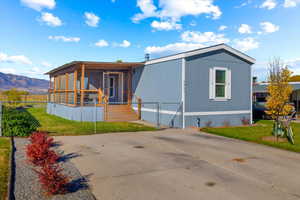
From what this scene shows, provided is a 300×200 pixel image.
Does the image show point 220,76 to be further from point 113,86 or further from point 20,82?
point 20,82

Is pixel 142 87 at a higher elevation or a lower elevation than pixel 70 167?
higher

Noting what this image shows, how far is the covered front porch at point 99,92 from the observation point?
1404 centimetres

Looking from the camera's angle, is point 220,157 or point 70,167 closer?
point 70,167

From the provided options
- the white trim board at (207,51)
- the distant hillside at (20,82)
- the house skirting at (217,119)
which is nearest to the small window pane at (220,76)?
the white trim board at (207,51)

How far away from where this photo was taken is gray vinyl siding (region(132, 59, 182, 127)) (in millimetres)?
11758

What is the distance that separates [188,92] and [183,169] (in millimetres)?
6707

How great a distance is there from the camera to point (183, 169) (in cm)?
518

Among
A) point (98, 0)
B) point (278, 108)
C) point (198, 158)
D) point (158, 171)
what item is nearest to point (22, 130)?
point (158, 171)

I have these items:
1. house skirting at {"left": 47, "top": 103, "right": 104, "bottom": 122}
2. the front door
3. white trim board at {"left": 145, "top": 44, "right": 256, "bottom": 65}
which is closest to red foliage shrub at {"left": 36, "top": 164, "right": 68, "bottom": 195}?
white trim board at {"left": 145, "top": 44, "right": 256, "bottom": 65}

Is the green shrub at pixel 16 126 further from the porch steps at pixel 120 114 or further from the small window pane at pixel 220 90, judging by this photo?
the small window pane at pixel 220 90

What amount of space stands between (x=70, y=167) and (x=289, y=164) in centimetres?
551

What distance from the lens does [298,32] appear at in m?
13.1

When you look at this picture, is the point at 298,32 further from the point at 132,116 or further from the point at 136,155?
the point at 136,155

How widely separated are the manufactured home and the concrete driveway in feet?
11.8
